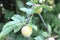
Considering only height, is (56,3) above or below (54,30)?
above

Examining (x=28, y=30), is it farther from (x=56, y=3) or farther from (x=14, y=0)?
(x=56, y=3)

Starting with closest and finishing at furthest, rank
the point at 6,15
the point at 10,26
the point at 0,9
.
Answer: the point at 10,26, the point at 6,15, the point at 0,9

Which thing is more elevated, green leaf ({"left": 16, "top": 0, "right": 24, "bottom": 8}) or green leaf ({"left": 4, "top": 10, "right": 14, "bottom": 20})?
green leaf ({"left": 16, "top": 0, "right": 24, "bottom": 8})

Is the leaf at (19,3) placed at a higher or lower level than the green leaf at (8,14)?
higher

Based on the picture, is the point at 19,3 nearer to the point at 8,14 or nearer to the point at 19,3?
the point at 19,3

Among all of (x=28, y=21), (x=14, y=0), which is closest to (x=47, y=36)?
(x=28, y=21)

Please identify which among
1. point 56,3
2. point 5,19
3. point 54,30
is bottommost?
point 54,30

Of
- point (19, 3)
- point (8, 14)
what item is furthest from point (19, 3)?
point (8, 14)

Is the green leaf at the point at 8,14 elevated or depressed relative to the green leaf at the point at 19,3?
depressed

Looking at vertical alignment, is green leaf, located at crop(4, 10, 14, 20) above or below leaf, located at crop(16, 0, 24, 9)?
below

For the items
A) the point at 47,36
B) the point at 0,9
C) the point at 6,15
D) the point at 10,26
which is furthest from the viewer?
the point at 0,9

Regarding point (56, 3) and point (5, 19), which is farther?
point (56, 3)
